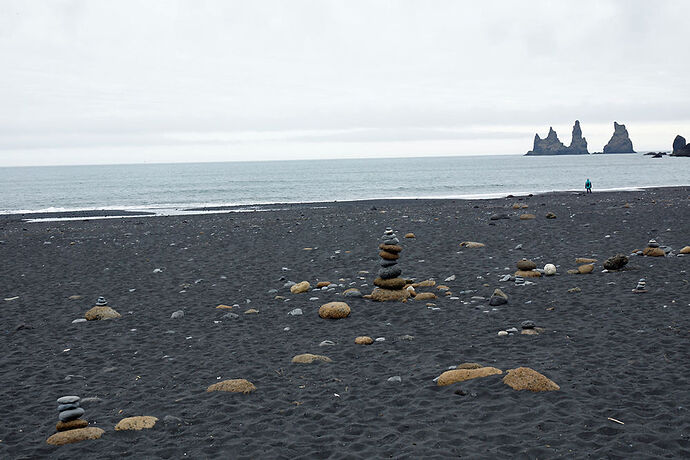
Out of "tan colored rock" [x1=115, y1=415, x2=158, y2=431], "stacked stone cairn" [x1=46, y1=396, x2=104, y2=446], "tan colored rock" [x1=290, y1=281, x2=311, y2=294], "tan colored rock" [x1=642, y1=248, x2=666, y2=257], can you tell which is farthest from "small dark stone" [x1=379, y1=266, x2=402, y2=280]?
"tan colored rock" [x1=642, y1=248, x2=666, y2=257]

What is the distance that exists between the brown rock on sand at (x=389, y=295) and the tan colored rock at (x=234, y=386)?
5.80 meters

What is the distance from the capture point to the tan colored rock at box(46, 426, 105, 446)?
278 inches

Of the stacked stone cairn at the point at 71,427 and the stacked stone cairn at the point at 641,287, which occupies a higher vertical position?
the stacked stone cairn at the point at 641,287

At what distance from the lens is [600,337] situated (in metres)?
10.2

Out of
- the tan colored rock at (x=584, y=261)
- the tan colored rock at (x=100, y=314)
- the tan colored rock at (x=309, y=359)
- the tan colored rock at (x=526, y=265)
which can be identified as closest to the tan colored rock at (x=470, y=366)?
the tan colored rock at (x=309, y=359)

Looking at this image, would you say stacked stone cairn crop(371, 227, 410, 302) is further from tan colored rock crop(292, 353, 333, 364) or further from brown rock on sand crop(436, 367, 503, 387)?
brown rock on sand crop(436, 367, 503, 387)

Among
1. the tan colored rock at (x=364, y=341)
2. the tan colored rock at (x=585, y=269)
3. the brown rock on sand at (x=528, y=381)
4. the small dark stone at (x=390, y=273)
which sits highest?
the small dark stone at (x=390, y=273)

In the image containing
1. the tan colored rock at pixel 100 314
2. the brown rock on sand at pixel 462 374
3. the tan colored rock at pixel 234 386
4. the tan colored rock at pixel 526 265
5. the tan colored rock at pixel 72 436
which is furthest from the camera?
the tan colored rock at pixel 526 265

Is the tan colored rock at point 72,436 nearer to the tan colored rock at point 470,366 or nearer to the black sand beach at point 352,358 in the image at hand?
the black sand beach at point 352,358

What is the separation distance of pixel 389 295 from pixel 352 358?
4.23m

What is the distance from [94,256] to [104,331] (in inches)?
491

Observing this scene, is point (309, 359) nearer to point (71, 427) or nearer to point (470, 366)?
point (470, 366)

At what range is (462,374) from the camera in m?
8.57

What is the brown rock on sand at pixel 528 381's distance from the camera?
7.95 m
